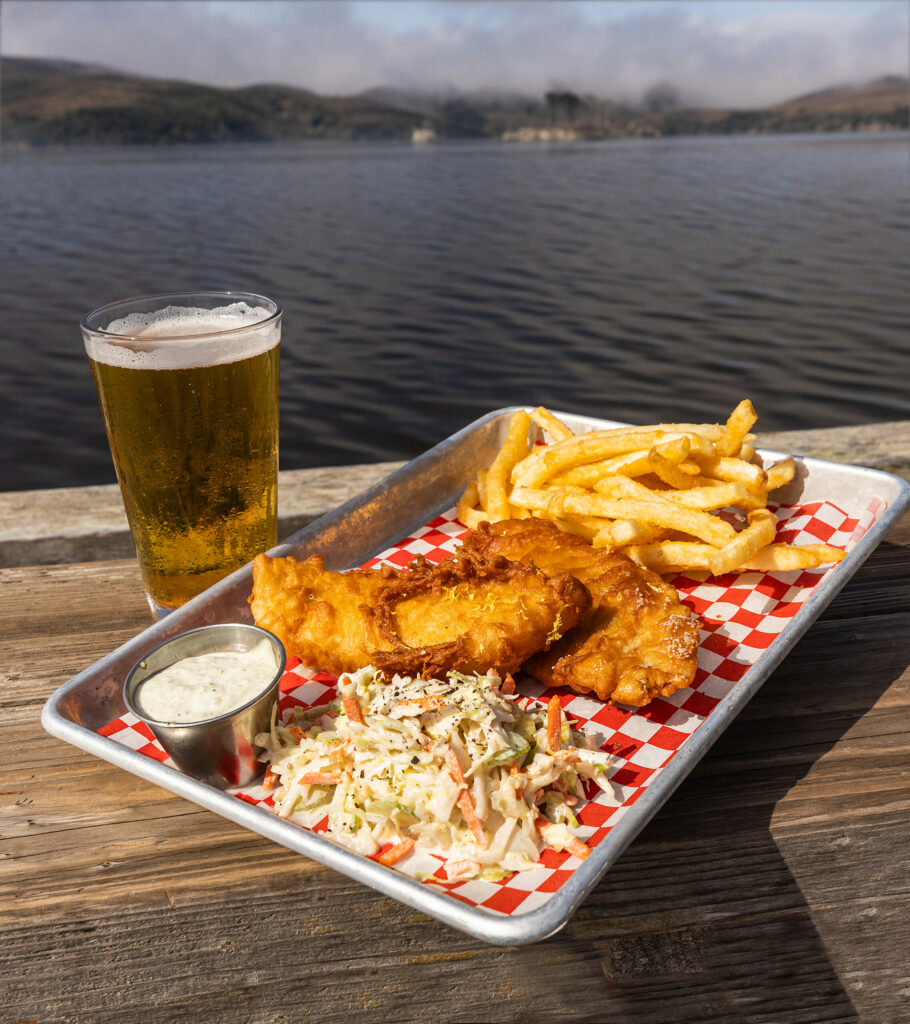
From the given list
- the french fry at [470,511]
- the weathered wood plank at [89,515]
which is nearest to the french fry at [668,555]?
the french fry at [470,511]

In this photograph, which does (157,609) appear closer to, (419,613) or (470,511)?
(419,613)

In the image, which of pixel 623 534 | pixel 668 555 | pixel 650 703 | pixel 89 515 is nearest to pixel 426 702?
pixel 650 703

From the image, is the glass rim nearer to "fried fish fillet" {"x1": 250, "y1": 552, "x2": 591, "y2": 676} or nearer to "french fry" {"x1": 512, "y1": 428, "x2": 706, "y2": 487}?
"fried fish fillet" {"x1": 250, "y1": 552, "x2": 591, "y2": 676}

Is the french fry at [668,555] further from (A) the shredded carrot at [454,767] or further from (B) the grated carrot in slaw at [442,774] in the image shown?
(A) the shredded carrot at [454,767]

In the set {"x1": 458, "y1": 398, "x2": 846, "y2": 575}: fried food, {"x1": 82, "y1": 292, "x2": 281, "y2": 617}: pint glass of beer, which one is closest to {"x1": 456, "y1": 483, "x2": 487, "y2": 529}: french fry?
{"x1": 458, "y1": 398, "x2": 846, "y2": 575}: fried food

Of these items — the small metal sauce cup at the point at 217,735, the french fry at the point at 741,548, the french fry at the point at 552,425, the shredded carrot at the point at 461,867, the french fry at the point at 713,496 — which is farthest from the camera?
the french fry at the point at 552,425
